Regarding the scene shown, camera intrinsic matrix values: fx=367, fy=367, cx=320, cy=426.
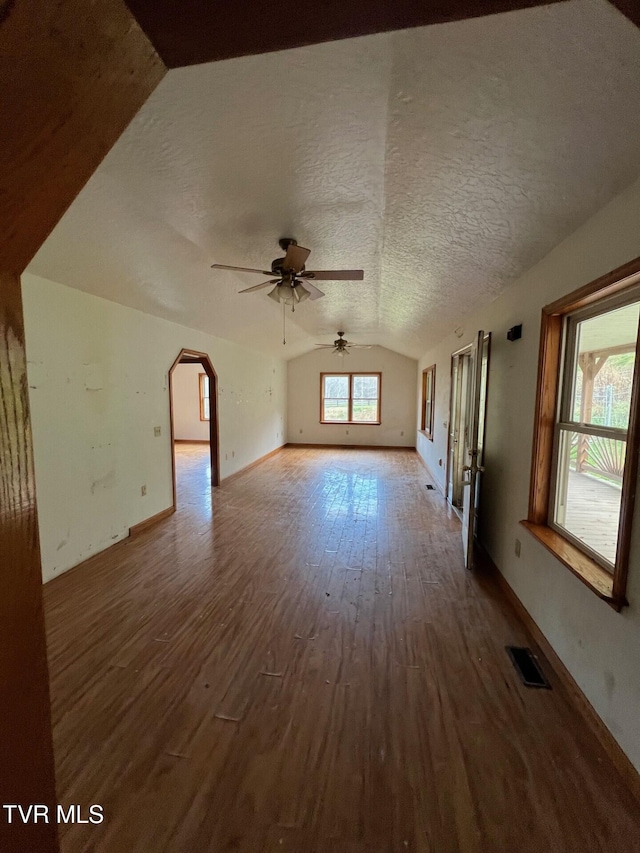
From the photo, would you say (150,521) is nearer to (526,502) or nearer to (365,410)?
(526,502)

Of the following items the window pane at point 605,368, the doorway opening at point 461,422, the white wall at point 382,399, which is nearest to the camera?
the window pane at point 605,368

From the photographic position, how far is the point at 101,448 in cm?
330

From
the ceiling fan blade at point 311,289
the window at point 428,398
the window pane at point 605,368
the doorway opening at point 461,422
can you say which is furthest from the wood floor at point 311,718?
the window at point 428,398

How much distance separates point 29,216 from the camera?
21.1 inches

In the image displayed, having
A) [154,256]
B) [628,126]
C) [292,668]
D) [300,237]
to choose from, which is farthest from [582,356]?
[154,256]

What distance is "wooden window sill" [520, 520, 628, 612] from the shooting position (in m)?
1.55

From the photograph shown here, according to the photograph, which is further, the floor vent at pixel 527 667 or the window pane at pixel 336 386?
the window pane at pixel 336 386

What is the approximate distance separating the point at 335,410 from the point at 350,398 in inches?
19.8

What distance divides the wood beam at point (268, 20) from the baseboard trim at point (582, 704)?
Result: 2.32m

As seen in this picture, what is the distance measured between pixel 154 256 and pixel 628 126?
285 cm

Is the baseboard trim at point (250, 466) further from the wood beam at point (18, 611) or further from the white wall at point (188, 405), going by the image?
the wood beam at point (18, 611)

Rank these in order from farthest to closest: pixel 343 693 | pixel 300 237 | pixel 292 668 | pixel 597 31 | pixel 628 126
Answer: pixel 300 237, pixel 292 668, pixel 343 693, pixel 628 126, pixel 597 31

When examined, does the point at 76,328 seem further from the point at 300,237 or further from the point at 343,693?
the point at 343,693

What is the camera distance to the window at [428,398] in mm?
6727
